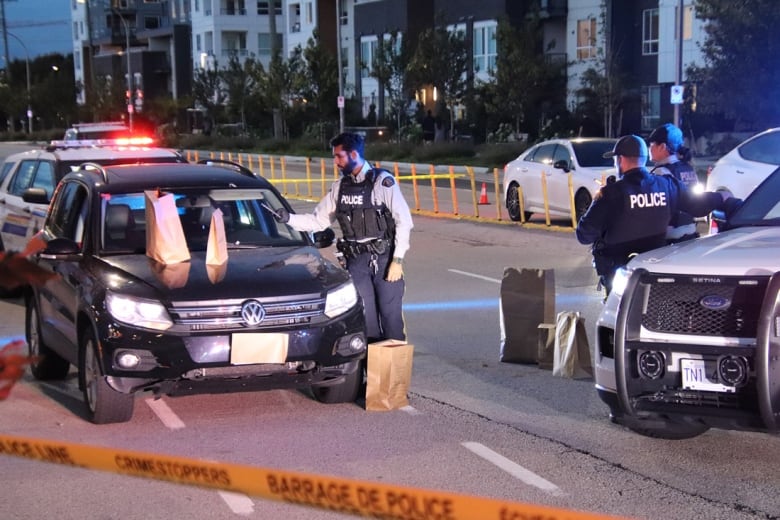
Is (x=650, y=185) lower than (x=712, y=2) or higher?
lower

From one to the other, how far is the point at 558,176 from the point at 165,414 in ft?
42.6

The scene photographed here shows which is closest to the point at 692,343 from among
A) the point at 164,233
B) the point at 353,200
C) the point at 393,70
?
the point at 353,200

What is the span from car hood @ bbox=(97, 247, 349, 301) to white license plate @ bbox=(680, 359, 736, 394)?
235 cm

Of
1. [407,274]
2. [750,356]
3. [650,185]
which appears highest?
[650,185]

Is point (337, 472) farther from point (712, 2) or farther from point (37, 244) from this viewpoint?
point (712, 2)

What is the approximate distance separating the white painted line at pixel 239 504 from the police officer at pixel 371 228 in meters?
2.48

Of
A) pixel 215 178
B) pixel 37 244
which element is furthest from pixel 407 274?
pixel 37 244

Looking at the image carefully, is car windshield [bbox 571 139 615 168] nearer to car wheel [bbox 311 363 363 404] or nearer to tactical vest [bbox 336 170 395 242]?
tactical vest [bbox 336 170 395 242]

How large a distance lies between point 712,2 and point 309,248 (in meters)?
25.6

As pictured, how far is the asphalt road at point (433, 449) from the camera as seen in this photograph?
5570 millimetres

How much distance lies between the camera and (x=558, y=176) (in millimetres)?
19344

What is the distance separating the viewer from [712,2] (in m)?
30.7

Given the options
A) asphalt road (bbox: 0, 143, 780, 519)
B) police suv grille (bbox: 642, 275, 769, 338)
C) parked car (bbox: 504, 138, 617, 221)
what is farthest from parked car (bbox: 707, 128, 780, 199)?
police suv grille (bbox: 642, 275, 769, 338)

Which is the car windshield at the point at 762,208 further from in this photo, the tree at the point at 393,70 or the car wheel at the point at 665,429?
the tree at the point at 393,70
